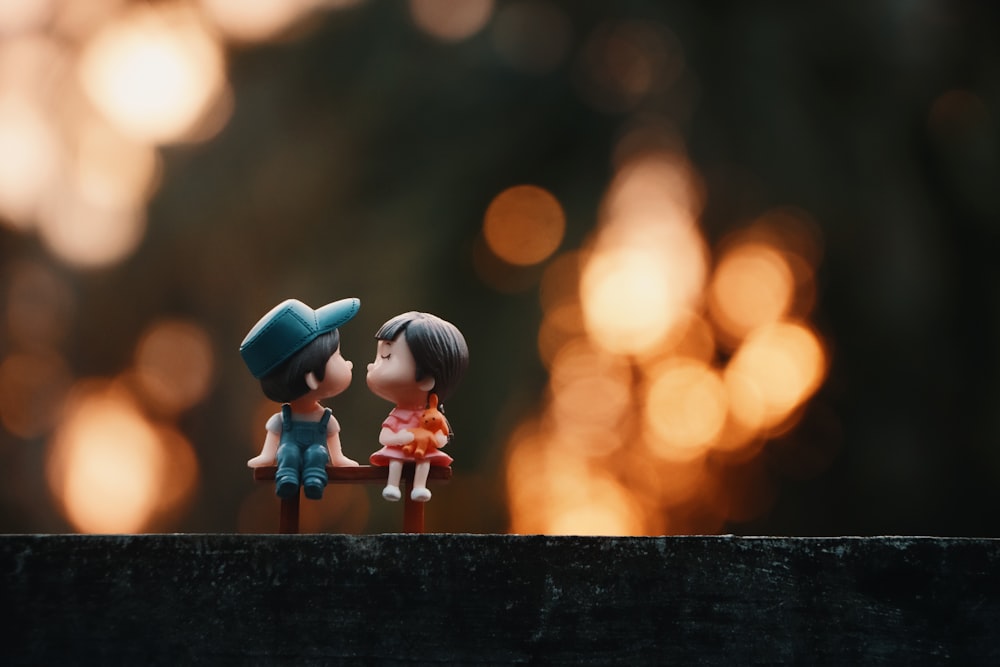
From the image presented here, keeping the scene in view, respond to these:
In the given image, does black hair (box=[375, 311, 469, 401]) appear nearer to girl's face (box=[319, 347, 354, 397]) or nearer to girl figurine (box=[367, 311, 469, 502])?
girl figurine (box=[367, 311, 469, 502])

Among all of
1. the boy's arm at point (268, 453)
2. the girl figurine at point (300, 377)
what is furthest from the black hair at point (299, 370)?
the boy's arm at point (268, 453)

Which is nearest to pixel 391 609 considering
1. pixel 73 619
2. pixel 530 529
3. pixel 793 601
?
pixel 73 619

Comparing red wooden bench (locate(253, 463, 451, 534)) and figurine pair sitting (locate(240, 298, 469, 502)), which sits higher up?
figurine pair sitting (locate(240, 298, 469, 502))

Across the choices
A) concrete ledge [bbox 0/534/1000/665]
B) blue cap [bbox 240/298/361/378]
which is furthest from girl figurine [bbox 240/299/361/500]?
concrete ledge [bbox 0/534/1000/665]

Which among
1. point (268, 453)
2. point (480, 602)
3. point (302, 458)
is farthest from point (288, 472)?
point (480, 602)

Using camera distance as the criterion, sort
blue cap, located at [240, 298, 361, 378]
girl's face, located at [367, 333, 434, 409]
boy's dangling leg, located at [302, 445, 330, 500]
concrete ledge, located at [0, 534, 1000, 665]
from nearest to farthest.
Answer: concrete ledge, located at [0, 534, 1000, 665]
boy's dangling leg, located at [302, 445, 330, 500]
blue cap, located at [240, 298, 361, 378]
girl's face, located at [367, 333, 434, 409]

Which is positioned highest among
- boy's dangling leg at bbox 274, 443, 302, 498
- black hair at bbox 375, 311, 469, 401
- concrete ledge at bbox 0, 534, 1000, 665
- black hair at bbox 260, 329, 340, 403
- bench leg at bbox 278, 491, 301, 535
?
black hair at bbox 375, 311, 469, 401

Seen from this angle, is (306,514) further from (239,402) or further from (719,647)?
(719,647)
